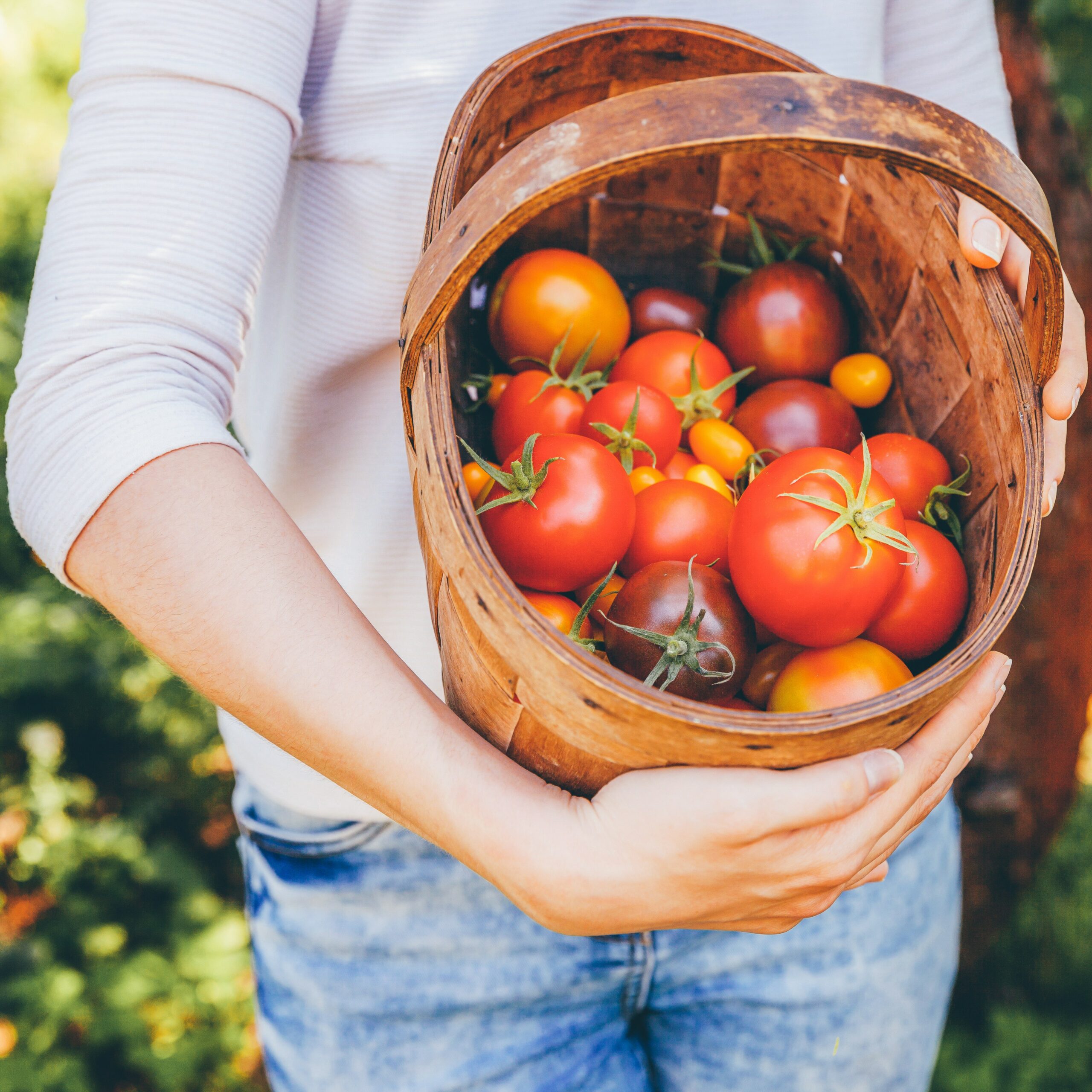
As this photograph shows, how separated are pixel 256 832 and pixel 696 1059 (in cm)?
64

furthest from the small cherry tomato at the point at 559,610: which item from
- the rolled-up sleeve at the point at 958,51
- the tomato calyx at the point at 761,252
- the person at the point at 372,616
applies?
the rolled-up sleeve at the point at 958,51

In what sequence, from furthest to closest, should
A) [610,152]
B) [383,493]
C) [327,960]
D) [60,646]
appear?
1. [60,646]
2. [327,960]
3. [383,493]
4. [610,152]

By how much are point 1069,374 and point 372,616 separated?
767 mm

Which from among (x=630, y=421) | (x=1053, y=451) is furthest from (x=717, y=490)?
(x=1053, y=451)

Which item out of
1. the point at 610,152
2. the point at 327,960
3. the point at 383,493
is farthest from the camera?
the point at 327,960

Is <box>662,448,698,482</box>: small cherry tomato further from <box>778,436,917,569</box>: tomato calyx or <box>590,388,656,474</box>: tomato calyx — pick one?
<box>778,436,917,569</box>: tomato calyx

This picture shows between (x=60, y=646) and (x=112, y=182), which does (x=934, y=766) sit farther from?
(x=60, y=646)

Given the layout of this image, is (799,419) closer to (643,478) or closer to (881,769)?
(643,478)

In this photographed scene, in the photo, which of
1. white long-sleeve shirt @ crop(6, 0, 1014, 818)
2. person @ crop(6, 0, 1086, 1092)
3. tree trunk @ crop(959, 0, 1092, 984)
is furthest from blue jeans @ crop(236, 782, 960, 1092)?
tree trunk @ crop(959, 0, 1092, 984)

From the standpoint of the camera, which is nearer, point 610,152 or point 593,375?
point 610,152

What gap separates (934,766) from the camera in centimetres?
75

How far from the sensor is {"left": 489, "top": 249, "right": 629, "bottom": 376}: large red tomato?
0.96m

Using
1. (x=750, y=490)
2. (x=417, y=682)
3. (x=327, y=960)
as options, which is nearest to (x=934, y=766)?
(x=750, y=490)

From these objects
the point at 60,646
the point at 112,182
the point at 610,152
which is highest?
the point at 610,152
